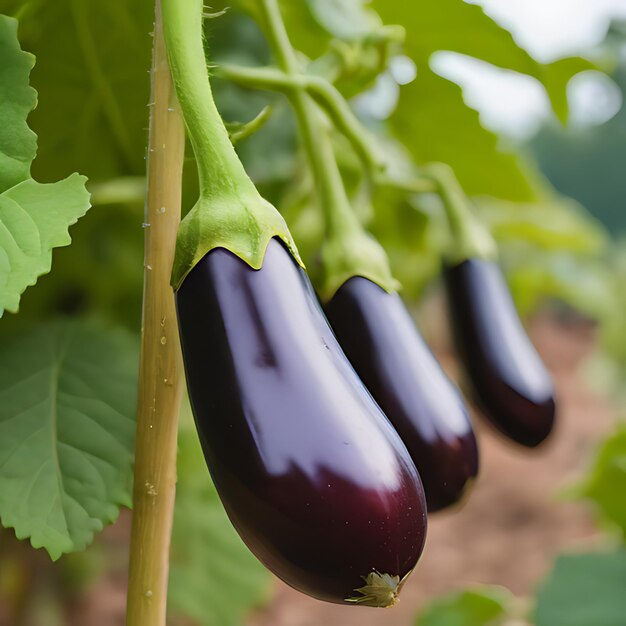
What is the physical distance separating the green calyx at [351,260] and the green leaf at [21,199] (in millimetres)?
131

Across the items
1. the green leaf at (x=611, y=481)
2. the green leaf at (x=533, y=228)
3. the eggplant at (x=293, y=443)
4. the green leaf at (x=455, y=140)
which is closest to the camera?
the eggplant at (x=293, y=443)

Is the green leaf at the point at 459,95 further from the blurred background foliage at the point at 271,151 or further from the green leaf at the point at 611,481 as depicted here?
the green leaf at the point at 611,481

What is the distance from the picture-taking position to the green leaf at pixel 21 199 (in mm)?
309

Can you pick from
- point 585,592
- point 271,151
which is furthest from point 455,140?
point 585,592

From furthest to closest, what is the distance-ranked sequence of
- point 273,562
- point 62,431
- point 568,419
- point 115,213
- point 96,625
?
1. point 568,419
2. point 96,625
3. point 115,213
4. point 62,431
5. point 273,562

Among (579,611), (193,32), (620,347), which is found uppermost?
(193,32)

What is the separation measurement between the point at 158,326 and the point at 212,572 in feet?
2.18

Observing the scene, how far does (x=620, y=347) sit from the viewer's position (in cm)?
277

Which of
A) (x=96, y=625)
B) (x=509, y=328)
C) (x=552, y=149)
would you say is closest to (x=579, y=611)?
(x=509, y=328)

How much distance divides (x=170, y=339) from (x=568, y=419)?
308 cm

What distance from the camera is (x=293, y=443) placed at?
0.94 ft

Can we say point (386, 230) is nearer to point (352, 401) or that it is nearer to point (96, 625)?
point (352, 401)

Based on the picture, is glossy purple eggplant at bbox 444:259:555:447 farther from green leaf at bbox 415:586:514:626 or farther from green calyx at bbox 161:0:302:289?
green leaf at bbox 415:586:514:626

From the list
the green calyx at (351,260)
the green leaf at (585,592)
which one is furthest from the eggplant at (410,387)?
the green leaf at (585,592)
